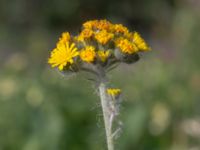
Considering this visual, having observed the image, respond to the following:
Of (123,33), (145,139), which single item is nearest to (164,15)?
(145,139)

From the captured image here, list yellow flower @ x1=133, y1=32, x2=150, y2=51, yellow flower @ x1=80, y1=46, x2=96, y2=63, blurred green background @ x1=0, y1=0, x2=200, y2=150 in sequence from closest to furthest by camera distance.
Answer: yellow flower @ x1=80, y1=46, x2=96, y2=63
yellow flower @ x1=133, y1=32, x2=150, y2=51
blurred green background @ x1=0, y1=0, x2=200, y2=150

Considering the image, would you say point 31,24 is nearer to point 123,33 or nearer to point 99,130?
point 99,130

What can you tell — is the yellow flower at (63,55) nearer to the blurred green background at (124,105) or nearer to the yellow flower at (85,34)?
the yellow flower at (85,34)

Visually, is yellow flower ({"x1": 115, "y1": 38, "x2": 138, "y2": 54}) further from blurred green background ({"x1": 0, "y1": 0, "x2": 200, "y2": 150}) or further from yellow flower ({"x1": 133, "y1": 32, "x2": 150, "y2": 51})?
blurred green background ({"x1": 0, "y1": 0, "x2": 200, "y2": 150})

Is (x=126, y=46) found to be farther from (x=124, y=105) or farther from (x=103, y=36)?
(x=124, y=105)

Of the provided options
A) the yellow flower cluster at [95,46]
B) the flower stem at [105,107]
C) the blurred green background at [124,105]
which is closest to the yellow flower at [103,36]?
the yellow flower cluster at [95,46]

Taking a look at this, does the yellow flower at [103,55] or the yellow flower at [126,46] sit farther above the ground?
the yellow flower at [126,46]

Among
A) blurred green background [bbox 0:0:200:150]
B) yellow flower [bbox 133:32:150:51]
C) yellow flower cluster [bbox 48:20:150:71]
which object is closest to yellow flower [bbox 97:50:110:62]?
yellow flower cluster [bbox 48:20:150:71]

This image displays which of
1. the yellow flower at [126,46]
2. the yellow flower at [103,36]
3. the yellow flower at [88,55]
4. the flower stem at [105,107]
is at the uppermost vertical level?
the yellow flower at [103,36]
